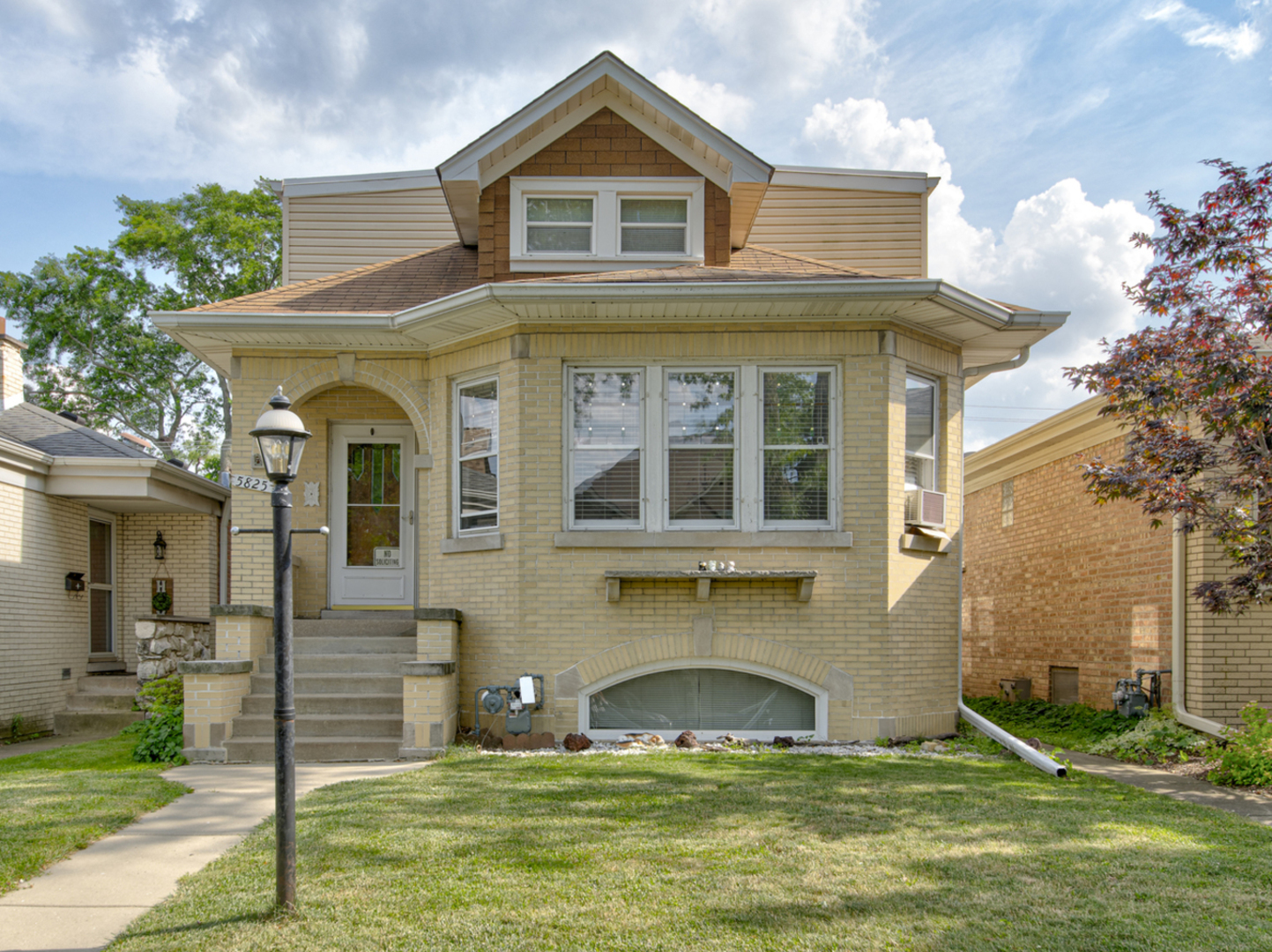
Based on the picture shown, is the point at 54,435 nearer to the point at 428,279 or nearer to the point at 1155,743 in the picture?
the point at 428,279

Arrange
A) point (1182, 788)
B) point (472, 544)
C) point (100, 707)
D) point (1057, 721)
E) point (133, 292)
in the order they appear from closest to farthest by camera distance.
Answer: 1. point (1182, 788)
2. point (472, 544)
3. point (1057, 721)
4. point (100, 707)
5. point (133, 292)

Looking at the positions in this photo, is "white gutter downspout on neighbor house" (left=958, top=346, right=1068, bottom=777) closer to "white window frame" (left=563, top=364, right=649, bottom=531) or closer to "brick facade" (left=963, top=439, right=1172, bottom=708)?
"brick facade" (left=963, top=439, right=1172, bottom=708)

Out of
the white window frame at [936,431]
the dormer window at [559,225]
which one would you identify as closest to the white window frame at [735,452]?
the white window frame at [936,431]

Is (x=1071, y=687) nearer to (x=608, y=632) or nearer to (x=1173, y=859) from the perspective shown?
(x=608, y=632)

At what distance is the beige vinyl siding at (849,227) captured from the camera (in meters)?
12.4

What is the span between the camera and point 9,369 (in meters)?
13.5

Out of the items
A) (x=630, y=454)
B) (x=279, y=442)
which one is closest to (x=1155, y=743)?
(x=630, y=454)

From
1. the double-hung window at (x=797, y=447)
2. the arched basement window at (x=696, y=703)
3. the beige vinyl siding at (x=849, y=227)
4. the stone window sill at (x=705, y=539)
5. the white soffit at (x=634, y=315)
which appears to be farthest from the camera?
the beige vinyl siding at (x=849, y=227)

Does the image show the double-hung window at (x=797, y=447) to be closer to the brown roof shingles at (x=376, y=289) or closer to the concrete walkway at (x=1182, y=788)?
the concrete walkway at (x=1182, y=788)

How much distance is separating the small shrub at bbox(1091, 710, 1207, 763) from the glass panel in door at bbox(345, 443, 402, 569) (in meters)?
7.75

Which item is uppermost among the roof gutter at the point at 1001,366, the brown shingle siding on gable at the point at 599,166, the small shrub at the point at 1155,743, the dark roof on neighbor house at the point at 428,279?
the brown shingle siding on gable at the point at 599,166

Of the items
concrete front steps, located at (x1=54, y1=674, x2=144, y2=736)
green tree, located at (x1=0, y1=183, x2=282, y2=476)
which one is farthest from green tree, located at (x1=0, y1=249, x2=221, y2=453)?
concrete front steps, located at (x1=54, y1=674, x2=144, y2=736)

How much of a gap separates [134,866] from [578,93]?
7.99 meters

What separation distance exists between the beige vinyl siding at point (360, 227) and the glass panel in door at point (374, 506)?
3.28 metres
